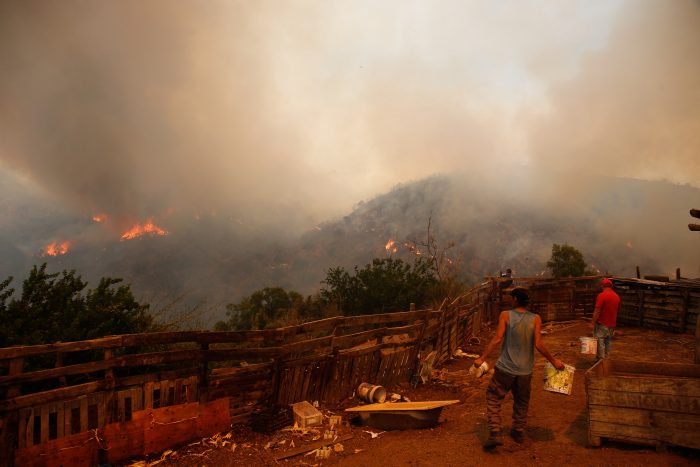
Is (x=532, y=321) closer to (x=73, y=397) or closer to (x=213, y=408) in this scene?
(x=213, y=408)

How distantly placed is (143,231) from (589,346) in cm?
18422

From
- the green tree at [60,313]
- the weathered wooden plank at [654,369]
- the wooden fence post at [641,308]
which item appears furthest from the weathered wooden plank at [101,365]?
the wooden fence post at [641,308]

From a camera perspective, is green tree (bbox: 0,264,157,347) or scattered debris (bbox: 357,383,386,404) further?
scattered debris (bbox: 357,383,386,404)

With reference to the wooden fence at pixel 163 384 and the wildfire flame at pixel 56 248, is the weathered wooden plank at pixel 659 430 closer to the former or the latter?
the wooden fence at pixel 163 384

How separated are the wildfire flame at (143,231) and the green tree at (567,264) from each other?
154 meters

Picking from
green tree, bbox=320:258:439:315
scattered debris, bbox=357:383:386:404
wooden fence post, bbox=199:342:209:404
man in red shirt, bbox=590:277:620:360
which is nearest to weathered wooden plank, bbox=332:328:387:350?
scattered debris, bbox=357:383:386:404

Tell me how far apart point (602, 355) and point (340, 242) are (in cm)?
12013

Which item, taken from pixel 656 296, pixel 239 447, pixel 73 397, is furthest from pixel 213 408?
pixel 656 296

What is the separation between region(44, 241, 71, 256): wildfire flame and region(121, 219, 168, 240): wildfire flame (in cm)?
1972

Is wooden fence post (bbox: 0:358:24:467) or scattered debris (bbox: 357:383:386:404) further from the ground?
wooden fence post (bbox: 0:358:24:467)

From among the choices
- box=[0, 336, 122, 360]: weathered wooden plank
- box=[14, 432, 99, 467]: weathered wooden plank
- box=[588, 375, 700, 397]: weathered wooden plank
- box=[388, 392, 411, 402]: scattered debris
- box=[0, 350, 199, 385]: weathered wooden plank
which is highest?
box=[0, 336, 122, 360]: weathered wooden plank

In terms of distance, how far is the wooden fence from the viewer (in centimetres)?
499

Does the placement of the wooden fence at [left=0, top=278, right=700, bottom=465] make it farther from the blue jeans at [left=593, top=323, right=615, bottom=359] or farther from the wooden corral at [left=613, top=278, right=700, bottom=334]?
the wooden corral at [left=613, top=278, right=700, bottom=334]

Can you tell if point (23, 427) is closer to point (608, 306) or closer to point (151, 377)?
point (151, 377)
